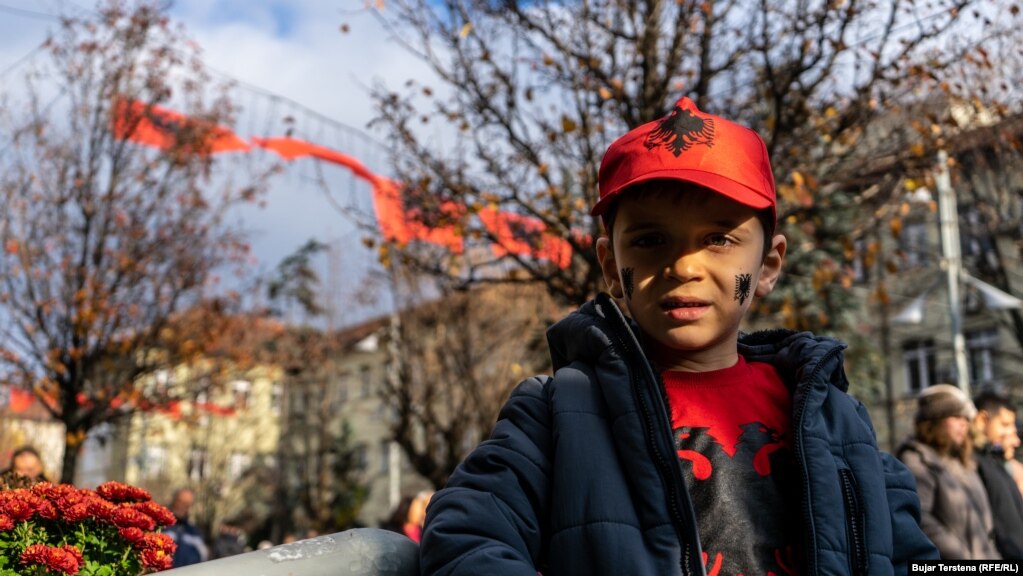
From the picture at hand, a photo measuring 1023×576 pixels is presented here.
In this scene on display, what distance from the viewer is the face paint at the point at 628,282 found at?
6.32 feet

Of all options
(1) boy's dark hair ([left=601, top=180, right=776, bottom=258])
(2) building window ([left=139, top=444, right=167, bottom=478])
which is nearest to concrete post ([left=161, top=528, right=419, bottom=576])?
(1) boy's dark hair ([left=601, top=180, right=776, bottom=258])

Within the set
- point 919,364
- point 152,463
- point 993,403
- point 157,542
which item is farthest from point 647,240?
point 152,463

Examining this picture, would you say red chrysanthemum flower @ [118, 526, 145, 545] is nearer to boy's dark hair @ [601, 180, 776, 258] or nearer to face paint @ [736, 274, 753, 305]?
boy's dark hair @ [601, 180, 776, 258]

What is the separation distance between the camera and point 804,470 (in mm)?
1783

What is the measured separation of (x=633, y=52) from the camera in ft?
22.9

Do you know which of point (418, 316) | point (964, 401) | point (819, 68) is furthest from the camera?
point (418, 316)

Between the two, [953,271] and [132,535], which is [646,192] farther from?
[953,271]

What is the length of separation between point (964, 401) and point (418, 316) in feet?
37.5

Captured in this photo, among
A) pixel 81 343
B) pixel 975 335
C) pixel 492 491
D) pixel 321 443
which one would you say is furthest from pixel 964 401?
pixel 975 335

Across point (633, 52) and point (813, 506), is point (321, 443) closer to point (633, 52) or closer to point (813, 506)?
point (633, 52)

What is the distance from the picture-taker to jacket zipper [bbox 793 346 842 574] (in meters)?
1.71

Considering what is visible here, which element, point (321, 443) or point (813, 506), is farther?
point (321, 443)

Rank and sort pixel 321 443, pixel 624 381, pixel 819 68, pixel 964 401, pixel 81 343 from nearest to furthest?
pixel 624 381 → pixel 964 401 → pixel 819 68 → pixel 81 343 → pixel 321 443

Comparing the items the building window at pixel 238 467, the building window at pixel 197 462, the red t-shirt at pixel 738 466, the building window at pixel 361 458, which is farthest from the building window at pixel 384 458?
the red t-shirt at pixel 738 466
